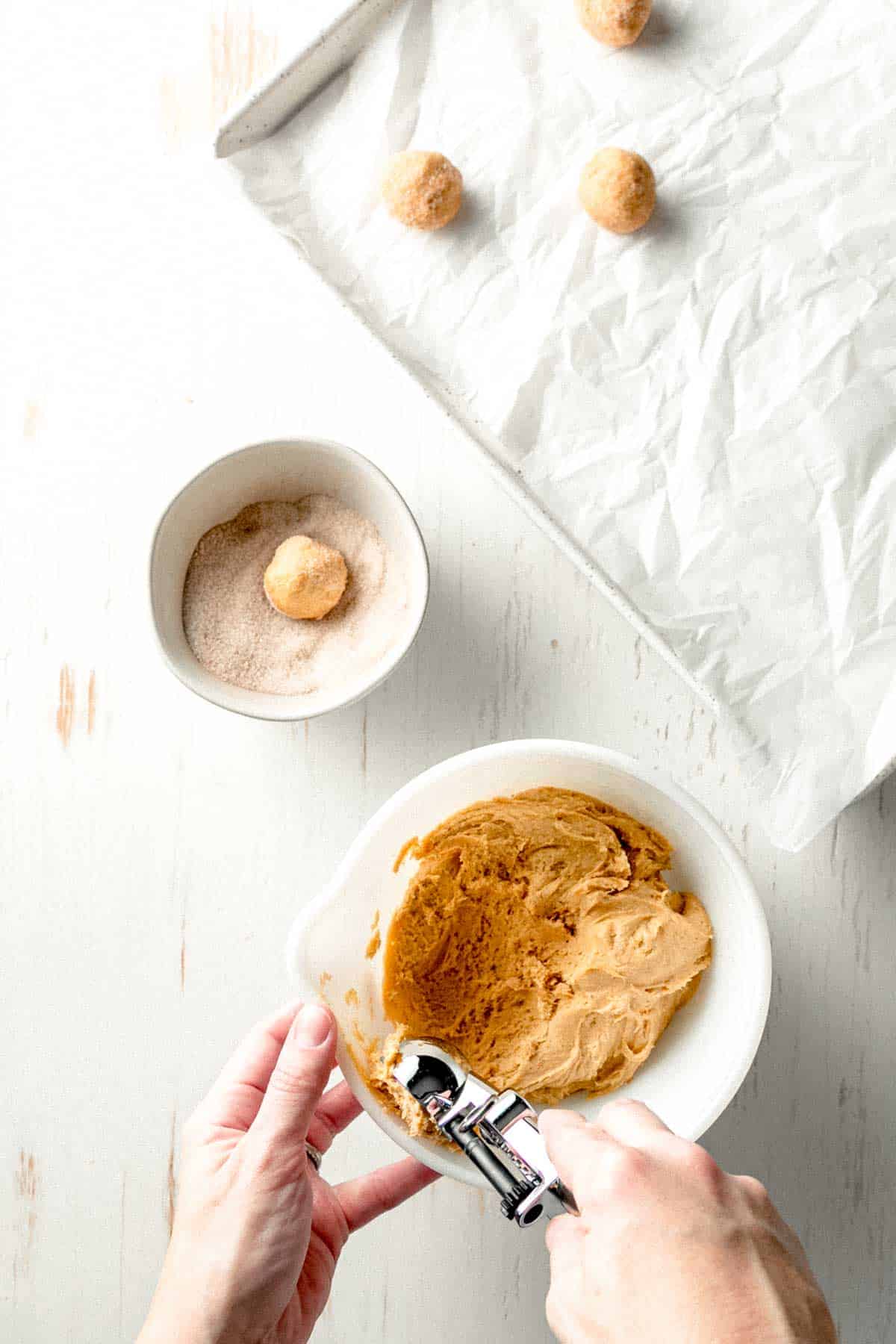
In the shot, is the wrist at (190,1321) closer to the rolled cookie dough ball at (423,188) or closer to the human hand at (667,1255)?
the human hand at (667,1255)

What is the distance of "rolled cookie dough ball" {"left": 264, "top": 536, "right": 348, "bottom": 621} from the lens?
2.81 ft

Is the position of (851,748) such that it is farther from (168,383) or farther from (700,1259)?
(168,383)

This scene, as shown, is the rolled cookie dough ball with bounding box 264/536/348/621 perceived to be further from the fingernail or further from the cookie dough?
the fingernail

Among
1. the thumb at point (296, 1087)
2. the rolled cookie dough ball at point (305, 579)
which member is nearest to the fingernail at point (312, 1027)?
the thumb at point (296, 1087)

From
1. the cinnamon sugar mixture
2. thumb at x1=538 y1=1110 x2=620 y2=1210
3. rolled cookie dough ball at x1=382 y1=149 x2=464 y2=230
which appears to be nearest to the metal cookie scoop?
thumb at x1=538 y1=1110 x2=620 y2=1210

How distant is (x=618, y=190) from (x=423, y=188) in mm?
143

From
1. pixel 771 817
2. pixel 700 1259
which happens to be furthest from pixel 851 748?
pixel 700 1259

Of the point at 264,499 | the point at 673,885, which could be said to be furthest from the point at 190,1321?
the point at 264,499

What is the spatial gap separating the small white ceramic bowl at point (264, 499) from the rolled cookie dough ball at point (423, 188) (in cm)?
18

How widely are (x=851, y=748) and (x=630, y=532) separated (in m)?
0.23

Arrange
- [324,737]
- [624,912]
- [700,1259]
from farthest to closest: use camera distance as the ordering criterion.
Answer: [324,737], [624,912], [700,1259]

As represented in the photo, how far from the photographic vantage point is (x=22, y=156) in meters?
0.93

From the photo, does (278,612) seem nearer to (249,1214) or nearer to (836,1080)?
(249,1214)

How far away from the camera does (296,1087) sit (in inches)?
28.1
